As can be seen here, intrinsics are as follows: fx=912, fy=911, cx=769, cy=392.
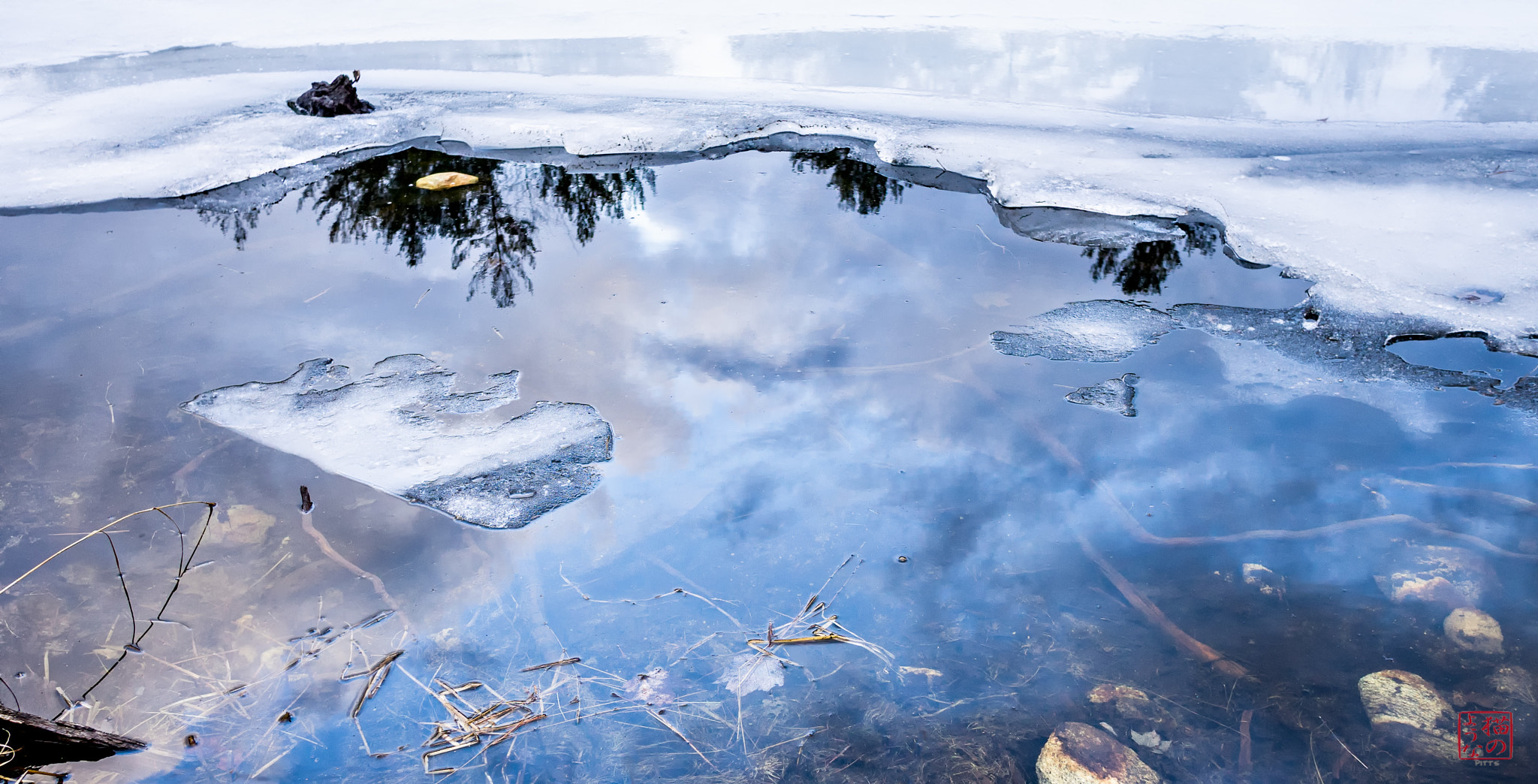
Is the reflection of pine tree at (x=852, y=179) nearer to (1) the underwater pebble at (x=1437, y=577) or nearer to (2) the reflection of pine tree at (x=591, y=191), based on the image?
(2) the reflection of pine tree at (x=591, y=191)

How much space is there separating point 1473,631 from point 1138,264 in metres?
2.43

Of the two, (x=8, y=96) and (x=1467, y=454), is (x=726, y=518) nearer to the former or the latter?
(x=1467, y=454)

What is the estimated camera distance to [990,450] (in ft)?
11.3

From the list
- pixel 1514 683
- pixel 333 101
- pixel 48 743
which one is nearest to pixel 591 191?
pixel 333 101

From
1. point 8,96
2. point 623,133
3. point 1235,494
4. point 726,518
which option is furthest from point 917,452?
point 8,96

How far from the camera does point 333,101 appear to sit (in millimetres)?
6820

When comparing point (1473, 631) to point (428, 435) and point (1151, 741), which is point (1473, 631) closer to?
point (1151, 741)

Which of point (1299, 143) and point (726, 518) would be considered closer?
point (726, 518)

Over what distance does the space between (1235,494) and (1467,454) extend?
96cm

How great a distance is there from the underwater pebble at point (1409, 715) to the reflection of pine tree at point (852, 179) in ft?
11.8

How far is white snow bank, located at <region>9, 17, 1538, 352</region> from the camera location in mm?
5004

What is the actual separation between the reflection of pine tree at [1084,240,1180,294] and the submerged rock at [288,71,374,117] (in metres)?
5.41

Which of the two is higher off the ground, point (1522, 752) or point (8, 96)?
point (8, 96)

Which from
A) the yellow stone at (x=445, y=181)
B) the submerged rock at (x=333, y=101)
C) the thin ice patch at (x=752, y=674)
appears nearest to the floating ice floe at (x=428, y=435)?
the thin ice patch at (x=752, y=674)
